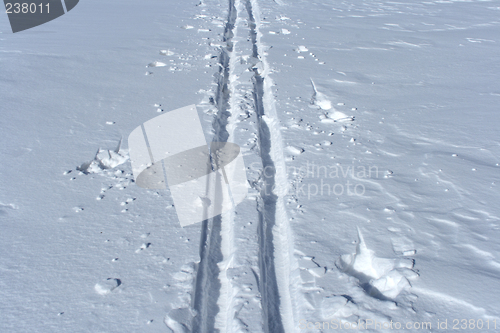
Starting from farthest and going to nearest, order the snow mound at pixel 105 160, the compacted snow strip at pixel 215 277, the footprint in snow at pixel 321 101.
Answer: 1. the footprint in snow at pixel 321 101
2. the snow mound at pixel 105 160
3. the compacted snow strip at pixel 215 277

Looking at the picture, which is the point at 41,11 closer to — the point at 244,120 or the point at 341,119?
the point at 244,120

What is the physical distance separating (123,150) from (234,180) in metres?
0.76

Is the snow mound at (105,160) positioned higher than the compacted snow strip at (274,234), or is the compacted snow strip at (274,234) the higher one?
the snow mound at (105,160)

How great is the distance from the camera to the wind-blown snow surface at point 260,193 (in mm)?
1427

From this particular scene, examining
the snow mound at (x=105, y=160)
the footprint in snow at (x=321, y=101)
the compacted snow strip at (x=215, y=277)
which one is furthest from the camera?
the footprint in snow at (x=321, y=101)

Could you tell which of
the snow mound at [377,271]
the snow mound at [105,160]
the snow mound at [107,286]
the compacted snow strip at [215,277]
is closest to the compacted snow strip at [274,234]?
the compacted snow strip at [215,277]

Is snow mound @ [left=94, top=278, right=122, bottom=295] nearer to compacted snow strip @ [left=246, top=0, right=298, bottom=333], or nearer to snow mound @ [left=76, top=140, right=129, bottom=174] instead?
compacted snow strip @ [left=246, top=0, right=298, bottom=333]

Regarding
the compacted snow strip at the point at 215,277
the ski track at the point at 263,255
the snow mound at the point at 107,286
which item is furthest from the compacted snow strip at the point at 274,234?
the snow mound at the point at 107,286

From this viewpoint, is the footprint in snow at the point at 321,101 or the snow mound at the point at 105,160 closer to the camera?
the snow mound at the point at 105,160

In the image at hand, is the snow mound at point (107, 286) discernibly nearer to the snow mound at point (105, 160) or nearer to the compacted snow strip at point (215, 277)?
the compacted snow strip at point (215, 277)

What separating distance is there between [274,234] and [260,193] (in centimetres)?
31

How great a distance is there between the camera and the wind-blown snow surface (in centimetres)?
143

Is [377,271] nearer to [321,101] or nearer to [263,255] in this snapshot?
[263,255]

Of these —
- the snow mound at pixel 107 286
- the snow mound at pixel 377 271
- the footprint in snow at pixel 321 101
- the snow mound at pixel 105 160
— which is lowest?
the snow mound at pixel 377 271
